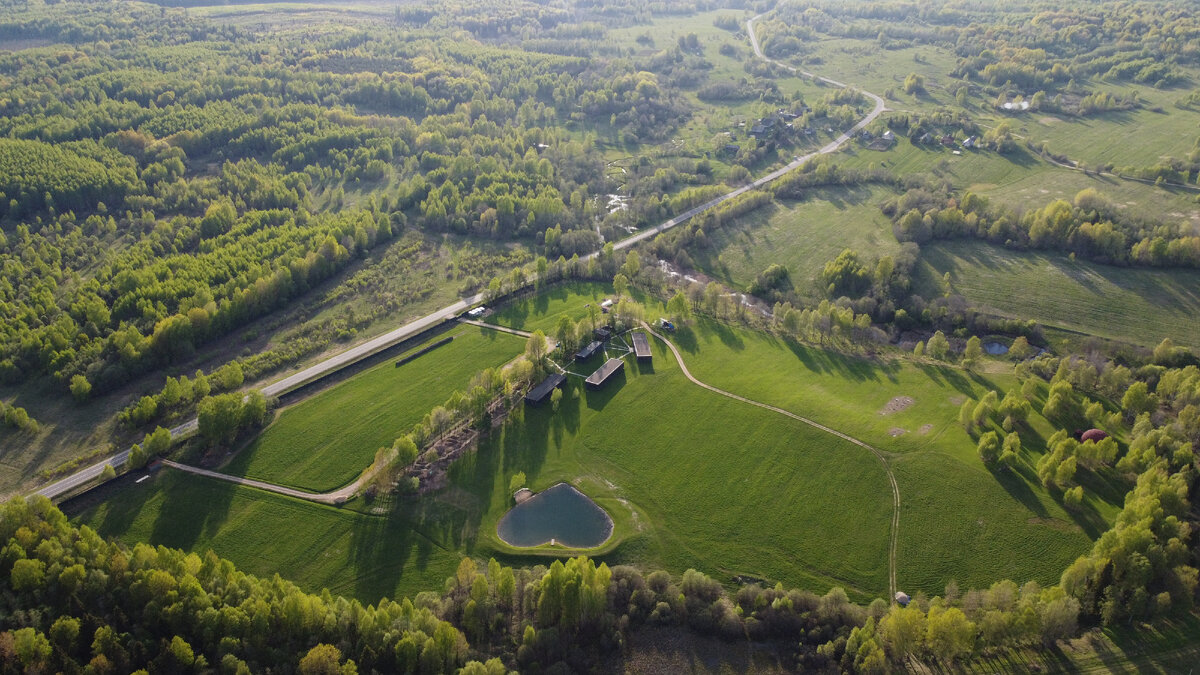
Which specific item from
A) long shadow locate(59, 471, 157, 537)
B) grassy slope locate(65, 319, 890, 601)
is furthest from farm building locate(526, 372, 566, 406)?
long shadow locate(59, 471, 157, 537)

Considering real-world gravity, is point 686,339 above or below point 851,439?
above

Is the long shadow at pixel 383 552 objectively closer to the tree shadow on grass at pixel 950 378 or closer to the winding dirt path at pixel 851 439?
the winding dirt path at pixel 851 439

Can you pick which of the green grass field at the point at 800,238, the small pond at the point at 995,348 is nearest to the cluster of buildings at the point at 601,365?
the green grass field at the point at 800,238

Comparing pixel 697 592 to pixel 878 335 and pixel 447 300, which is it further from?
pixel 447 300

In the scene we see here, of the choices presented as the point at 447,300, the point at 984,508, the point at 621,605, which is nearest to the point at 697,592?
the point at 621,605

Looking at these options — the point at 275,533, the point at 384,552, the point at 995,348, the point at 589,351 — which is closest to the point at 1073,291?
the point at 995,348

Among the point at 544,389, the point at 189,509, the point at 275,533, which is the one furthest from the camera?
the point at 544,389

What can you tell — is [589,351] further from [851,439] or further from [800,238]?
[800,238]
